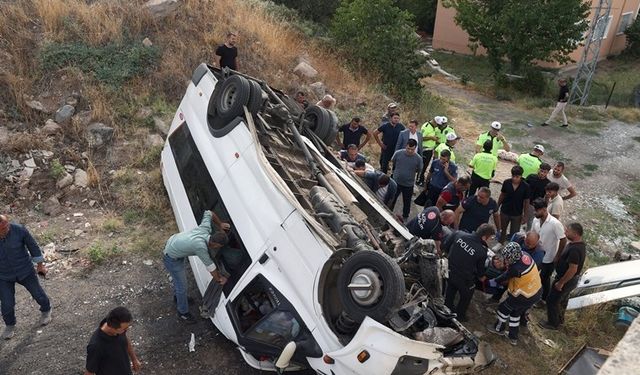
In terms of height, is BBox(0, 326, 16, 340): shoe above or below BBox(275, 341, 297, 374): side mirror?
below

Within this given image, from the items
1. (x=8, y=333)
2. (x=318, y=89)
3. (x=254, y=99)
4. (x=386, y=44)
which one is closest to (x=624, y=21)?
(x=386, y=44)

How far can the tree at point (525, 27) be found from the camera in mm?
16844

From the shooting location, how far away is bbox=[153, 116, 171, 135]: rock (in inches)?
316

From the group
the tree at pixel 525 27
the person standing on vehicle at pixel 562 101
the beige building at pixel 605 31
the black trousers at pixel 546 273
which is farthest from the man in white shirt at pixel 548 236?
the beige building at pixel 605 31

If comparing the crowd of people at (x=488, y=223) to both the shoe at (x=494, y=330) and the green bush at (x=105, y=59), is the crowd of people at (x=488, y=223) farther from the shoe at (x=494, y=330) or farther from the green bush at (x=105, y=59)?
the green bush at (x=105, y=59)

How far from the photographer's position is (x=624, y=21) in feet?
86.0

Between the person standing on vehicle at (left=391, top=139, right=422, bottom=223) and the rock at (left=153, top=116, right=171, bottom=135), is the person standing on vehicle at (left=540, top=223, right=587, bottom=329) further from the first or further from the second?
the rock at (left=153, top=116, right=171, bottom=135)

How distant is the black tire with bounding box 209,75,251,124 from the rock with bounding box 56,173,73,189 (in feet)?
9.03

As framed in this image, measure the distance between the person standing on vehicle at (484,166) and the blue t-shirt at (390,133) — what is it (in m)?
1.32

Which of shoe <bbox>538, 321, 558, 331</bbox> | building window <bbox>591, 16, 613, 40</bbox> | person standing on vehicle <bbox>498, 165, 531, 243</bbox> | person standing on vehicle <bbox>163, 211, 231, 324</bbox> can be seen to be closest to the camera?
person standing on vehicle <bbox>163, 211, 231, 324</bbox>

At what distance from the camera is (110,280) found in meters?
5.38

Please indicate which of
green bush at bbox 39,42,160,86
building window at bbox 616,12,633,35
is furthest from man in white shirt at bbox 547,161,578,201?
building window at bbox 616,12,633,35

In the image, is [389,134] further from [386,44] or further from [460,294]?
[386,44]

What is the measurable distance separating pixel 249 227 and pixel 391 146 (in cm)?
425
